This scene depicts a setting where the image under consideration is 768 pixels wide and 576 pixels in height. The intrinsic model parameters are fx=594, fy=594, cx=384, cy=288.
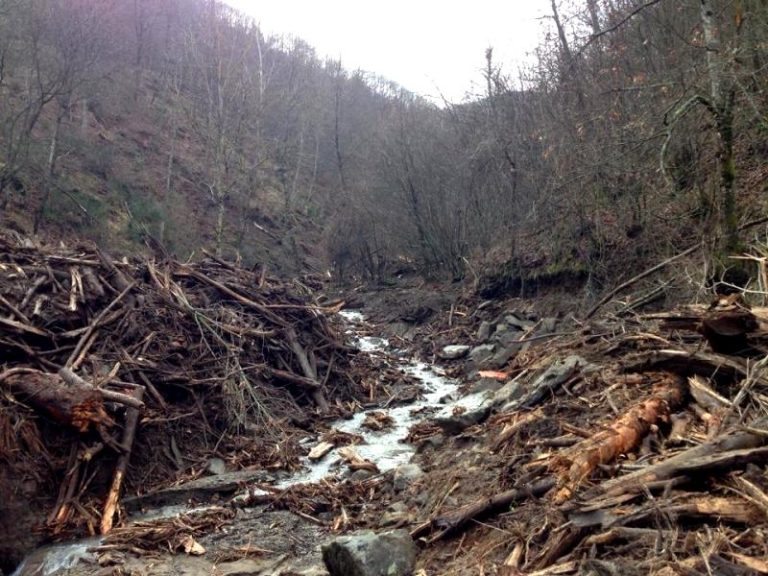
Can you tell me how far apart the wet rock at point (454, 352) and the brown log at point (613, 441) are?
8.99 m

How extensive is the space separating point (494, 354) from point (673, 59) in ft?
20.9

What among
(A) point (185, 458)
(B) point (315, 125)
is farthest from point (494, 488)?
(B) point (315, 125)

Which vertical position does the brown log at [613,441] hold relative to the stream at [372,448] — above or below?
above

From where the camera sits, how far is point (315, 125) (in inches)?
1667

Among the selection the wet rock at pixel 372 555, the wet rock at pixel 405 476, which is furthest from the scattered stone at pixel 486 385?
the wet rock at pixel 372 555

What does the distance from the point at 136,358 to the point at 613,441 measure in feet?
22.4

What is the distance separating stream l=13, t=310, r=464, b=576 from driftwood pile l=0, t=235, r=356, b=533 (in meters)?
0.41

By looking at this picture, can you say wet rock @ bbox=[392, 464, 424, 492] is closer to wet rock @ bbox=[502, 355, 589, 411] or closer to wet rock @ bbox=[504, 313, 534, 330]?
wet rock @ bbox=[502, 355, 589, 411]

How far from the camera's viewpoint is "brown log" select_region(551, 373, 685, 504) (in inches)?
157

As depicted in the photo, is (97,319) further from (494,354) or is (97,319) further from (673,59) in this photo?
(673,59)

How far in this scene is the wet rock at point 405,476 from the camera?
674 cm

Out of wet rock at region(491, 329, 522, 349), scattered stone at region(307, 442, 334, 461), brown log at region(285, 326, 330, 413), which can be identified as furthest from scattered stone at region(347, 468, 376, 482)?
wet rock at region(491, 329, 522, 349)

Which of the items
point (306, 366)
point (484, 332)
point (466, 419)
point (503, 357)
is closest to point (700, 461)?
point (466, 419)

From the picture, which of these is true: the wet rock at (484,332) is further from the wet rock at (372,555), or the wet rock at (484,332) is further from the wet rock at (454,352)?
the wet rock at (372,555)
